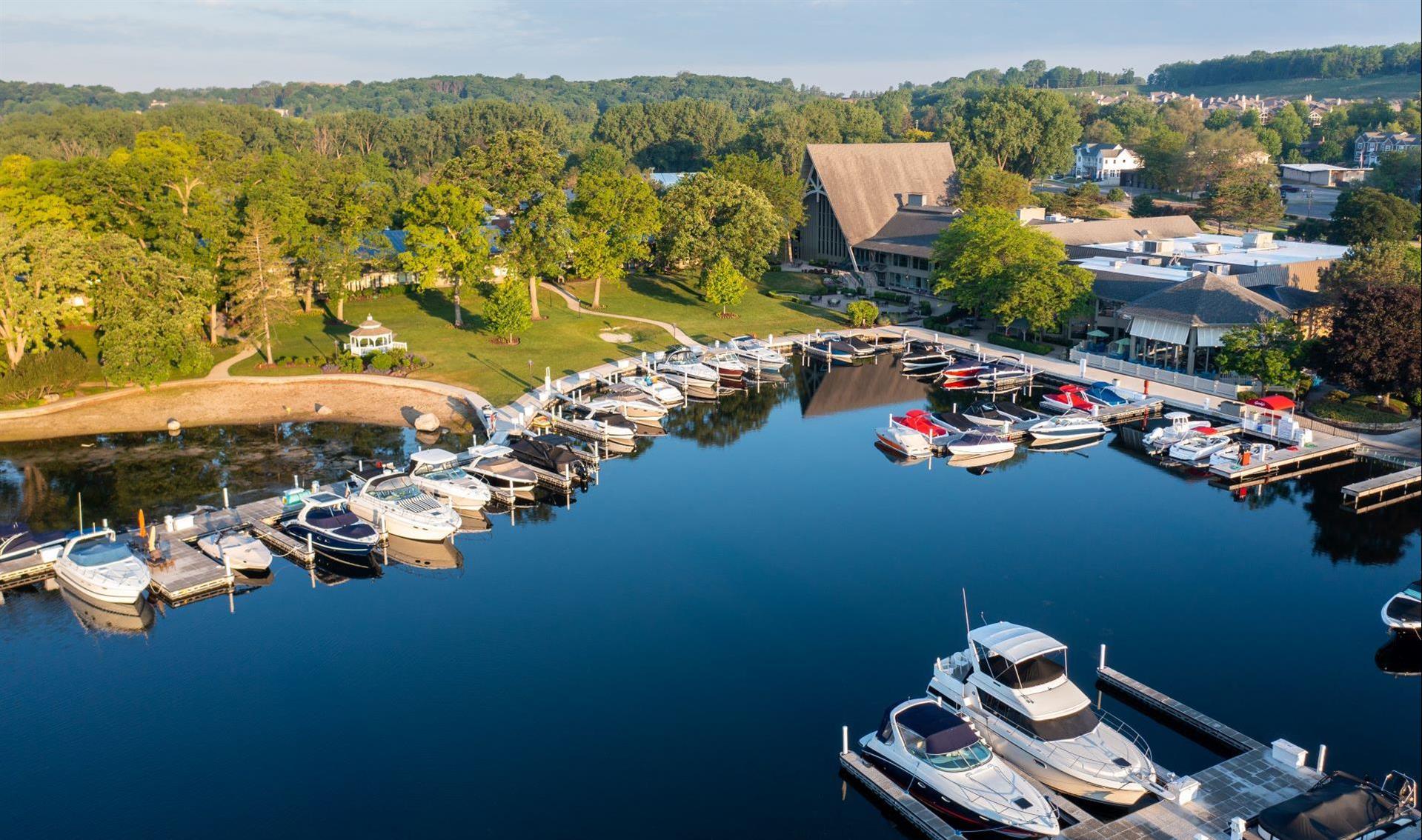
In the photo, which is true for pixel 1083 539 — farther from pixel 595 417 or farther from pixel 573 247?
pixel 573 247

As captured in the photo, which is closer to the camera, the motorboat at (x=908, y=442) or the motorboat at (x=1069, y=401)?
the motorboat at (x=908, y=442)

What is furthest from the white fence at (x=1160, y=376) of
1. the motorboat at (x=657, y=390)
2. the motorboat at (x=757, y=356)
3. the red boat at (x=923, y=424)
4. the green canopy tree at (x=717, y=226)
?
the green canopy tree at (x=717, y=226)

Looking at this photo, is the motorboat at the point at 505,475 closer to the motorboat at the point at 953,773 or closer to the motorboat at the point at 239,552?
the motorboat at the point at 239,552

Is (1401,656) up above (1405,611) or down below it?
below

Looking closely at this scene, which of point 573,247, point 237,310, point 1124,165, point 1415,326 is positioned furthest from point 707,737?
point 1124,165

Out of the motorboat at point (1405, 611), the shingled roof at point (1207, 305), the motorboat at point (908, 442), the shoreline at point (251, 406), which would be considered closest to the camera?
the motorboat at point (1405, 611)

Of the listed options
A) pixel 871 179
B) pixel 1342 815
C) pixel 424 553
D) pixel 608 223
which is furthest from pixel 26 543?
pixel 871 179

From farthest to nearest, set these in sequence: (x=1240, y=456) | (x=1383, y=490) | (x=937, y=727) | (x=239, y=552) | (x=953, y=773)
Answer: (x=1240, y=456), (x=1383, y=490), (x=239, y=552), (x=937, y=727), (x=953, y=773)

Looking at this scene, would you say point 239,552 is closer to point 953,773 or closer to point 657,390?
point 953,773
